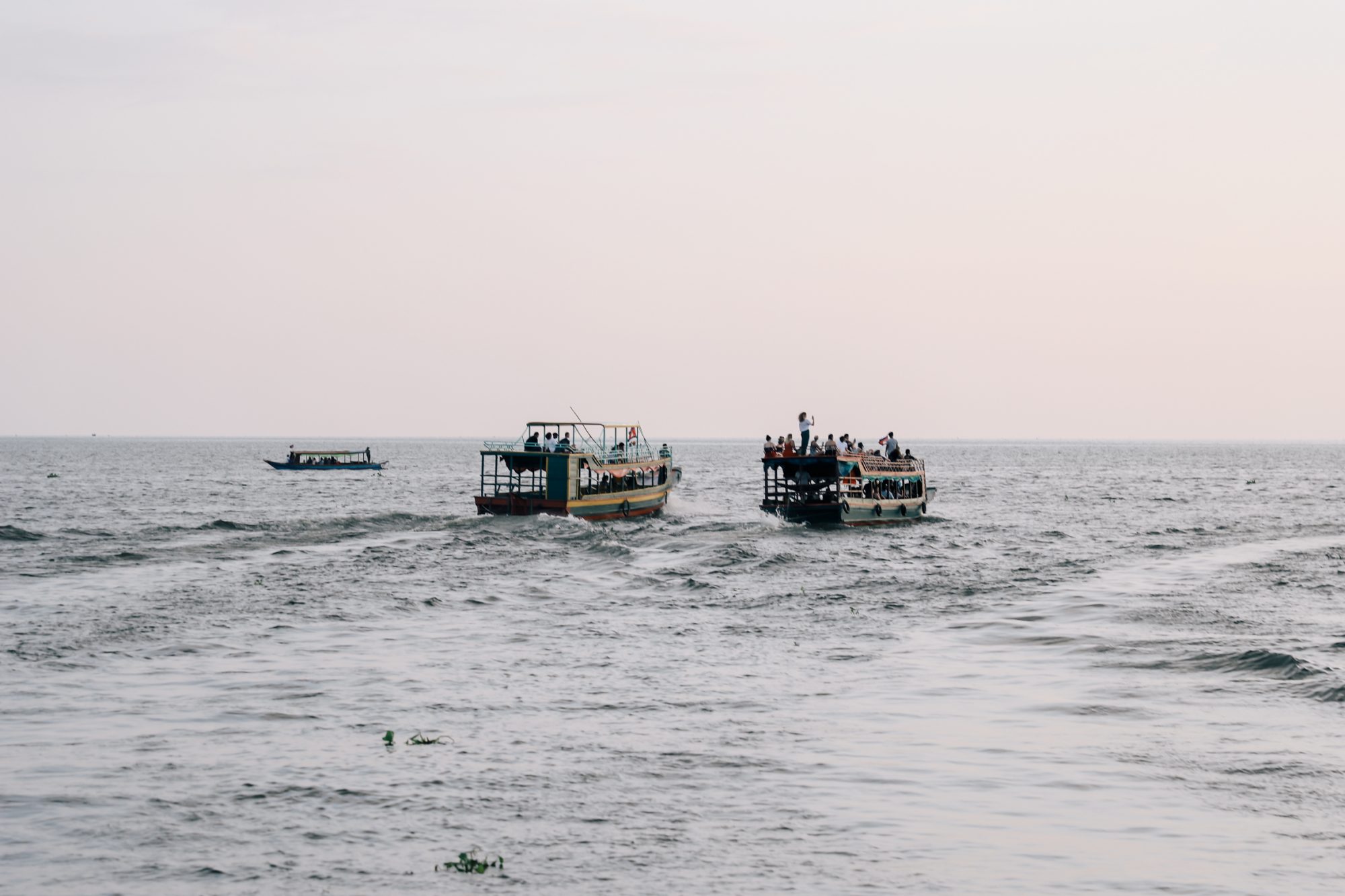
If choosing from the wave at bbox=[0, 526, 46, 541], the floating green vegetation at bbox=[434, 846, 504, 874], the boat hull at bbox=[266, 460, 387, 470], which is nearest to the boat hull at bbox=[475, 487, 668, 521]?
the wave at bbox=[0, 526, 46, 541]

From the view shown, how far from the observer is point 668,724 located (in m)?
18.7

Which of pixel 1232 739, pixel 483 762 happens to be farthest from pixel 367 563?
pixel 1232 739

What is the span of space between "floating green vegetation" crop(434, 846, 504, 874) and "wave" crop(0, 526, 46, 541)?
1778 inches

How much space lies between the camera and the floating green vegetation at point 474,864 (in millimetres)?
12339

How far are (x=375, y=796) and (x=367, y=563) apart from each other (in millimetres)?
28091

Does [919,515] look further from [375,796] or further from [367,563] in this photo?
[375,796]

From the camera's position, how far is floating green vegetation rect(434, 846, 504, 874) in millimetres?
12339

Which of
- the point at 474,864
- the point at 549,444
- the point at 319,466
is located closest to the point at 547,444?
the point at 549,444

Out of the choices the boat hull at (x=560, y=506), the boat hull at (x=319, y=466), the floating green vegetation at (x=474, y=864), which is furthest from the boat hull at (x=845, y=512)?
the boat hull at (x=319, y=466)

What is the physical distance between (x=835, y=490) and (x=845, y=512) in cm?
118

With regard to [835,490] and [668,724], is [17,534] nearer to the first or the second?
[835,490]

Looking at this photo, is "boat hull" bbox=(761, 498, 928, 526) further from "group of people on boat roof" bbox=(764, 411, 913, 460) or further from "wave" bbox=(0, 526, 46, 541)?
"wave" bbox=(0, 526, 46, 541)

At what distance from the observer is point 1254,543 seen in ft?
177

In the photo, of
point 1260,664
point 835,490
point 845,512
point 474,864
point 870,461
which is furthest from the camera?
point 870,461
